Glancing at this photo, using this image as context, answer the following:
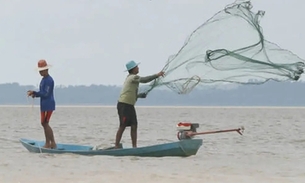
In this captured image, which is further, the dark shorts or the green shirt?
the dark shorts

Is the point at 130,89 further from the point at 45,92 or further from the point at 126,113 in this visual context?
the point at 45,92

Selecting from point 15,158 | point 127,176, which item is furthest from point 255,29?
point 15,158

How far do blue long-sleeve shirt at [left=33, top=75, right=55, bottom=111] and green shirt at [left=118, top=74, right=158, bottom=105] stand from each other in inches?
53.5

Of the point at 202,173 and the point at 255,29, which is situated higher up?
the point at 255,29

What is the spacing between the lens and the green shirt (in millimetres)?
15117

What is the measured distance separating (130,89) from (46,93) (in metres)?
1.65

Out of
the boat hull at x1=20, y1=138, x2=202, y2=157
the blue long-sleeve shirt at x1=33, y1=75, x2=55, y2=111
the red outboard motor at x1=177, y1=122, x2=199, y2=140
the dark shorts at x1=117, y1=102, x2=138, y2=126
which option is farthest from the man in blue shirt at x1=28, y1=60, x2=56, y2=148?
the red outboard motor at x1=177, y1=122, x2=199, y2=140

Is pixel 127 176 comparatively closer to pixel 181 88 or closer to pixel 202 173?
pixel 202 173

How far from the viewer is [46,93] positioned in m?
15.5

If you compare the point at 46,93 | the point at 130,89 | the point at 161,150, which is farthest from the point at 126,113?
the point at 46,93

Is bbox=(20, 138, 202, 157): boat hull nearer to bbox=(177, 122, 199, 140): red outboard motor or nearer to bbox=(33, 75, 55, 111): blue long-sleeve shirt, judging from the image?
bbox=(177, 122, 199, 140): red outboard motor

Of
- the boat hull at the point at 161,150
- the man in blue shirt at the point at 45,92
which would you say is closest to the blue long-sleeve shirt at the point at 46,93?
the man in blue shirt at the point at 45,92

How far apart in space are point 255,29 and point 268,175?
266cm

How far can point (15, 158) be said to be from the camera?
16281mm
